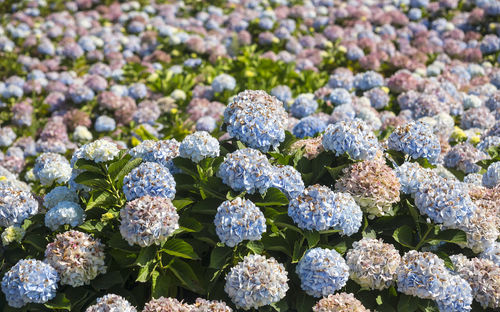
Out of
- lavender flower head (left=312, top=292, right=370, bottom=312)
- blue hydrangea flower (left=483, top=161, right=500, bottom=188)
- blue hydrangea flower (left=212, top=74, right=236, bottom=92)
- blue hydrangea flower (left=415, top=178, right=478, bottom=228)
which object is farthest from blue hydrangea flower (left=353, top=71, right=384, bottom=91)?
lavender flower head (left=312, top=292, right=370, bottom=312)

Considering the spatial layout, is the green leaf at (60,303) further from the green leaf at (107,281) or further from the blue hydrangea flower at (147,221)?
the blue hydrangea flower at (147,221)

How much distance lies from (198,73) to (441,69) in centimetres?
278

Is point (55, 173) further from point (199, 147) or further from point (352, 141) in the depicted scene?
point (352, 141)

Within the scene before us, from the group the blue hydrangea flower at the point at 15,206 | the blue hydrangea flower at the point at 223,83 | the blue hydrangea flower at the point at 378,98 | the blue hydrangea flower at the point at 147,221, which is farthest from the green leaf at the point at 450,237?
the blue hydrangea flower at the point at 223,83

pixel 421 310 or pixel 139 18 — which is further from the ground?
pixel 421 310

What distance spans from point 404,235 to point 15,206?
1.86m

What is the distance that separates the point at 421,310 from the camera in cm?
253

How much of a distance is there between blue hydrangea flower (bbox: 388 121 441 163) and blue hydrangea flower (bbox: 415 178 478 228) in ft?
1.31

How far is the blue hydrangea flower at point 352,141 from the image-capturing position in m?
2.80

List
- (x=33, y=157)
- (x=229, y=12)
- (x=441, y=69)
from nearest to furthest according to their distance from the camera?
(x=33, y=157) → (x=441, y=69) → (x=229, y=12)

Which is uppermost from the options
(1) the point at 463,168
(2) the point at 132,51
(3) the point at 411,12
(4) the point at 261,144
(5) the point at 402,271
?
(4) the point at 261,144

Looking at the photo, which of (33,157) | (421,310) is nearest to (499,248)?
(421,310)

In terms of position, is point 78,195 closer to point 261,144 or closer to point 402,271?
point 261,144

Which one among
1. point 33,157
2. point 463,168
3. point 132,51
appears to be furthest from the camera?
point 132,51
